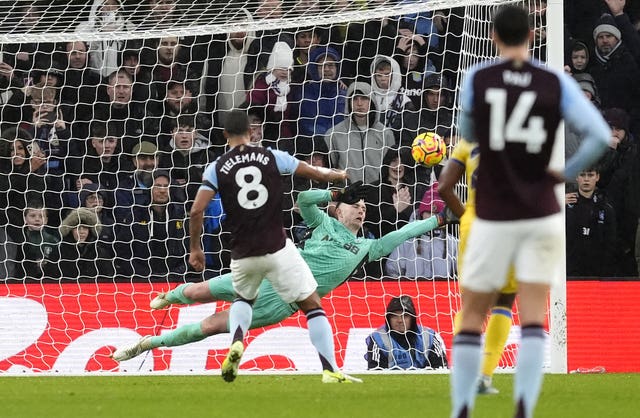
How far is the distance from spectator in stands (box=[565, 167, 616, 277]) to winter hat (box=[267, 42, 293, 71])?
3448 mm

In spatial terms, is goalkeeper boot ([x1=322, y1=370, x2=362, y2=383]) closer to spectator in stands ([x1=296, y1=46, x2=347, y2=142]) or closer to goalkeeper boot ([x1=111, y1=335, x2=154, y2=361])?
goalkeeper boot ([x1=111, y1=335, x2=154, y2=361])

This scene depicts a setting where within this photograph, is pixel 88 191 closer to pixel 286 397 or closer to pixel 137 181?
pixel 137 181

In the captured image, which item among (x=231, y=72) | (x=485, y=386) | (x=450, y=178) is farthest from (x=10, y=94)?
(x=450, y=178)

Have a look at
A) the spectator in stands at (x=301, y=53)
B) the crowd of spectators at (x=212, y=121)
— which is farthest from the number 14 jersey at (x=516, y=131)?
the spectator in stands at (x=301, y=53)

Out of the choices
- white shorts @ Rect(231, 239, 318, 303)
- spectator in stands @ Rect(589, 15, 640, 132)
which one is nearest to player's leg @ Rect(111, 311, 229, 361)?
white shorts @ Rect(231, 239, 318, 303)

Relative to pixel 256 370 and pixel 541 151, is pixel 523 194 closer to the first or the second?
pixel 541 151

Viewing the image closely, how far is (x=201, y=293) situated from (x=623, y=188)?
212 inches

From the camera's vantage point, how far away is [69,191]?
45.2ft

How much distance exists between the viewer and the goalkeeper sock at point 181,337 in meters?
11.0

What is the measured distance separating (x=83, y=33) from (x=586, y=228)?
5592mm

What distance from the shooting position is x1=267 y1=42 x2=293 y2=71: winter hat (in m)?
14.3

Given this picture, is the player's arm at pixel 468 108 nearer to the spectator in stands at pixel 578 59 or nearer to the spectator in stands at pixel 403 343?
the spectator in stands at pixel 403 343

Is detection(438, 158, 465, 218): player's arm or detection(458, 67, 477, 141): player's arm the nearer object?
detection(458, 67, 477, 141): player's arm

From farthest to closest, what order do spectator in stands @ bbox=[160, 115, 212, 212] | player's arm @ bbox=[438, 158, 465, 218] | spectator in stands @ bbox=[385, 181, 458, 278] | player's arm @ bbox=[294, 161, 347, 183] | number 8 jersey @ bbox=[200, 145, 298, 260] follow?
spectator in stands @ bbox=[160, 115, 212, 212] → spectator in stands @ bbox=[385, 181, 458, 278] → number 8 jersey @ bbox=[200, 145, 298, 260] → player's arm @ bbox=[294, 161, 347, 183] → player's arm @ bbox=[438, 158, 465, 218]
